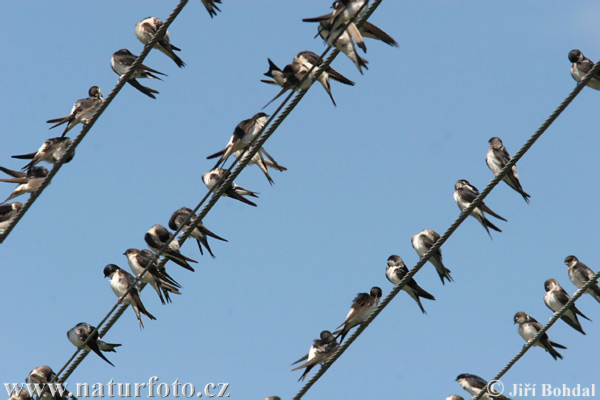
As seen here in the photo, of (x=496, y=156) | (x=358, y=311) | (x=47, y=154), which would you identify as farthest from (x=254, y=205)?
(x=496, y=156)

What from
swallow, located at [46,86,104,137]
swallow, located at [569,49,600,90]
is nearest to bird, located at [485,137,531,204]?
swallow, located at [569,49,600,90]

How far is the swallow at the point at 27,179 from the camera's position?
33.7 ft

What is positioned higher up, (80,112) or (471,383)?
(471,383)

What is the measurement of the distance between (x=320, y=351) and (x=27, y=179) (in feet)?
11.6

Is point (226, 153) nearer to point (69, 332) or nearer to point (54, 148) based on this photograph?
point (54, 148)

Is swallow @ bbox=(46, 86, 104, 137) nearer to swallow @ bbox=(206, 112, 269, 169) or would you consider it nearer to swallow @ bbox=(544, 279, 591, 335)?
swallow @ bbox=(206, 112, 269, 169)

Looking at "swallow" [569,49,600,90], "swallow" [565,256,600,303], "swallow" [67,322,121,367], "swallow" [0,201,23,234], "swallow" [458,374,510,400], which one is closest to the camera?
"swallow" [67,322,121,367]

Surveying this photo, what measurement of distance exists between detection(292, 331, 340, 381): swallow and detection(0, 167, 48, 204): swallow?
3.23m

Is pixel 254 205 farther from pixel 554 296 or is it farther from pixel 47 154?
pixel 554 296

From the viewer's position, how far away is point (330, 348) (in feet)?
33.7

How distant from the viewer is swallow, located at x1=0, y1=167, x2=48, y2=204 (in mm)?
10266

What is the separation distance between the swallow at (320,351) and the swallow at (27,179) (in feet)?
10.6

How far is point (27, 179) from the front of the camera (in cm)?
Result: 1056

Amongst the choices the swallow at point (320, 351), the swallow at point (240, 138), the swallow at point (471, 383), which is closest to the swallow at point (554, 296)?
the swallow at point (471, 383)
